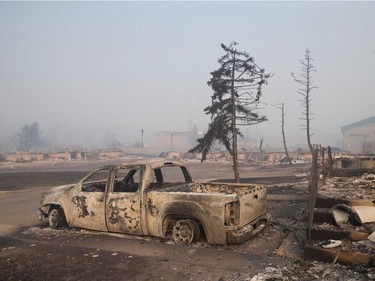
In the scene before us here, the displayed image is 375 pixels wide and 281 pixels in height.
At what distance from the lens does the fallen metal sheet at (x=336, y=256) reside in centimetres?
478

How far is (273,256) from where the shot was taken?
559 cm

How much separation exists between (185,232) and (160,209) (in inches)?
25.7

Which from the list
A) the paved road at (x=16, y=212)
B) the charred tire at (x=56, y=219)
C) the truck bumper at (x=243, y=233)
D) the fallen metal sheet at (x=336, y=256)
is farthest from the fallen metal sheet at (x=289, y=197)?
the paved road at (x=16, y=212)

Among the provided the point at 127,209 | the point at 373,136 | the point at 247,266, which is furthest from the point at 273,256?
the point at 373,136

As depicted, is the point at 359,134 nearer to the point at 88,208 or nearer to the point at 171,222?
the point at 171,222

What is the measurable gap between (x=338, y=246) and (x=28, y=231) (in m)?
6.97

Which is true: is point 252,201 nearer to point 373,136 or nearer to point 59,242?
point 59,242

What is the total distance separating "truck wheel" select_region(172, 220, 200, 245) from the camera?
6.25 metres

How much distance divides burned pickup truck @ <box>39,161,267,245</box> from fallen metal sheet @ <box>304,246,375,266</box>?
1172mm

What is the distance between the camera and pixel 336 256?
496 cm

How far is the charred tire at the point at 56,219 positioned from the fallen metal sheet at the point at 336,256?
565 centimetres

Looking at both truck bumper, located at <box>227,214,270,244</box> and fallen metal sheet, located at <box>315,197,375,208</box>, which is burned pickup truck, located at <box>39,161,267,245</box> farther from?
fallen metal sheet, located at <box>315,197,375,208</box>

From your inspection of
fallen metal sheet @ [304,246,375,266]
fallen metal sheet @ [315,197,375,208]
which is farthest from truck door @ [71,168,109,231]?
fallen metal sheet @ [315,197,375,208]

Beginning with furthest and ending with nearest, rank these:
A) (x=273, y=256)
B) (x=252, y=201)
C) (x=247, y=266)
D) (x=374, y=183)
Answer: (x=374, y=183) < (x=252, y=201) < (x=273, y=256) < (x=247, y=266)
